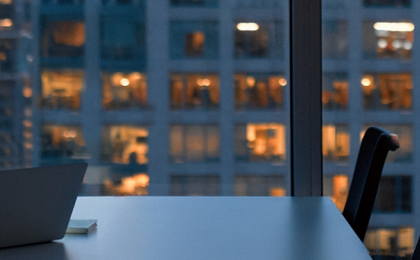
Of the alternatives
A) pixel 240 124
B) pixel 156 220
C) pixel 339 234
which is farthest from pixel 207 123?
pixel 339 234

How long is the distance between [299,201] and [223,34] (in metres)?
1.19

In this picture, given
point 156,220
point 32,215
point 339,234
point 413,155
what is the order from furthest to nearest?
point 413,155, point 156,220, point 339,234, point 32,215

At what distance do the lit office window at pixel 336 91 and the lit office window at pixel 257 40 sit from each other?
29 centimetres

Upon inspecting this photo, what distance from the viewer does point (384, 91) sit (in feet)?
7.52

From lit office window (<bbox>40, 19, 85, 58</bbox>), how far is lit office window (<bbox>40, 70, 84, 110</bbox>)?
0.33 ft

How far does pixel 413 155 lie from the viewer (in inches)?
88.9

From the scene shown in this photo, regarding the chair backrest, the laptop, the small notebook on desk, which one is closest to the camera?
the laptop

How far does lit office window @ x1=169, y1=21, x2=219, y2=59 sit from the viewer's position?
234 centimetres

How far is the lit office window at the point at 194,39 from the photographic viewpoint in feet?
7.68

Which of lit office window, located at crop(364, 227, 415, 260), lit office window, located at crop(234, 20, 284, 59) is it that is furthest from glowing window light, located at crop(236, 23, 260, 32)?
lit office window, located at crop(364, 227, 415, 260)

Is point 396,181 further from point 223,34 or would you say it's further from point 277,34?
point 223,34

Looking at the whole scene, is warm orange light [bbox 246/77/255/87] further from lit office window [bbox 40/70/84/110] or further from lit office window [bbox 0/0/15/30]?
lit office window [bbox 0/0/15/30]

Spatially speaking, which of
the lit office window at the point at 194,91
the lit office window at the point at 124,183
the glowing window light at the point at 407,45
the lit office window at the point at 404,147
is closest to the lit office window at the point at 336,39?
the glowing window light at the point at 407,45

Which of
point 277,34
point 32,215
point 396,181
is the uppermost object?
point 277,34
